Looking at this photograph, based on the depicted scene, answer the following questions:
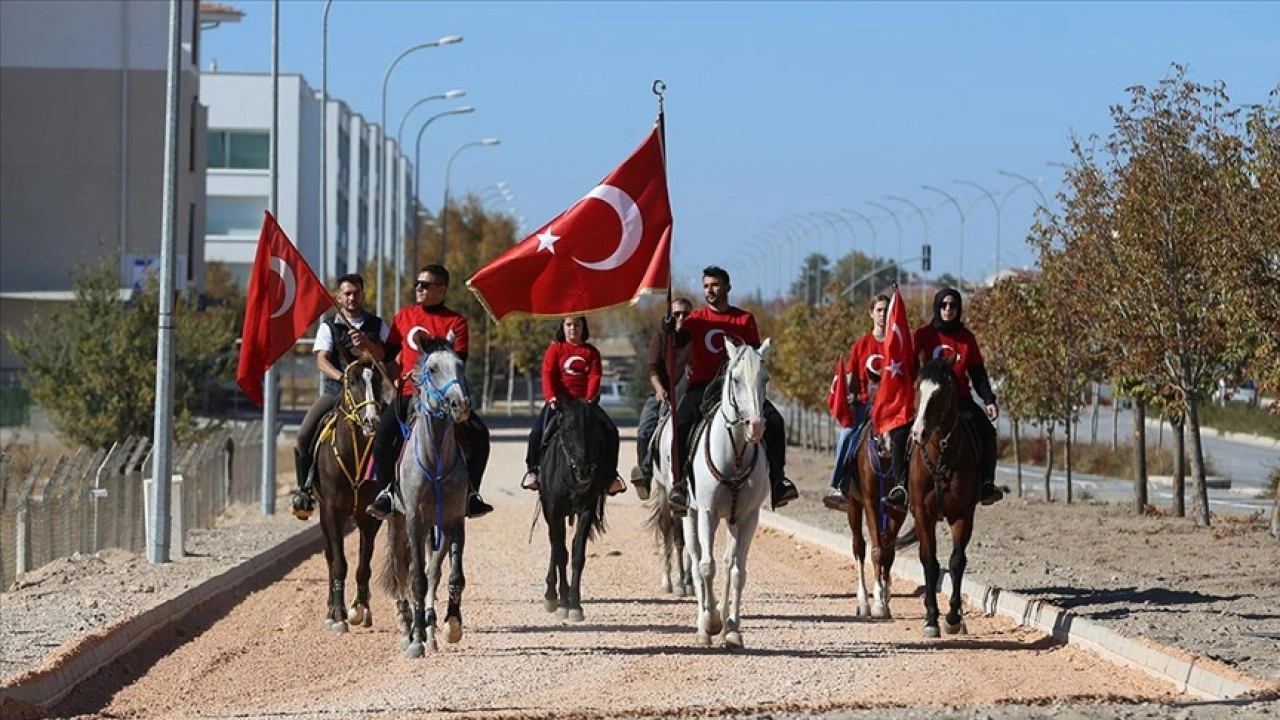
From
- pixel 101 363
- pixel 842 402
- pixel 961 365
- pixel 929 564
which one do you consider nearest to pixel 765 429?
pixel 929 564

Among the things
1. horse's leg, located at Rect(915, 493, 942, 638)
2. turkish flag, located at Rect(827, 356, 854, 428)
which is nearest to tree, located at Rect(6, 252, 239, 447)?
A: turkish flag, located at Rect(827, 356, 854, 428)

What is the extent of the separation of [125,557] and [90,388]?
15.0 metres

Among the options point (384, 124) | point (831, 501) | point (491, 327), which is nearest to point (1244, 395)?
point (491, 327)

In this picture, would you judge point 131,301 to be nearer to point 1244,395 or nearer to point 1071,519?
point 1071,519

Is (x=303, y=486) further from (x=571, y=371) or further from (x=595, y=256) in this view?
(x=595, y=256)

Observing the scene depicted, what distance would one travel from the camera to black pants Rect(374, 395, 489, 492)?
1720cm

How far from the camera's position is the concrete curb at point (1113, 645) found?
13.9 metres

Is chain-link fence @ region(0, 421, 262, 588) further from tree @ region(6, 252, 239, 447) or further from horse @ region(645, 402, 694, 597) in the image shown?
tree @ region(6, 252, 239, 447)

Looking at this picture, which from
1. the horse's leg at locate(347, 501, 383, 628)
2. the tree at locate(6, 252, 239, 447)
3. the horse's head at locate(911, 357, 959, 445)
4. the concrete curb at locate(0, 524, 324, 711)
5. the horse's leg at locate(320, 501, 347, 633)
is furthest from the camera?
the tree at locate(6, 252, 239, 447)

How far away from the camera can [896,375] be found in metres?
18.1

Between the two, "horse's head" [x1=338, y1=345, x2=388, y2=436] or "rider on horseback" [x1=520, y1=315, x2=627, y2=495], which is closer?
"horse's head" [x1=338, y1=345, x2=388, y2=436]

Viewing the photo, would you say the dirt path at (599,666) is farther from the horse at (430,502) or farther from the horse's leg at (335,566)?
the horse at (430,502)

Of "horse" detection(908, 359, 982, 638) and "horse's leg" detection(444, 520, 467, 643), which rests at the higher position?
"horse" detection(908, 359, 982, 638)

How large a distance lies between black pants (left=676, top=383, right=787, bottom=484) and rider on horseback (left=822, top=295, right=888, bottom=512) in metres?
1.46
